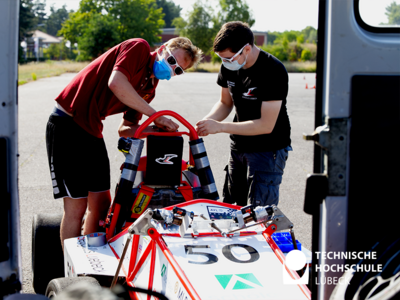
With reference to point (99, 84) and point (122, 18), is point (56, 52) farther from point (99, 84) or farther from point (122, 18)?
point (99, 84)

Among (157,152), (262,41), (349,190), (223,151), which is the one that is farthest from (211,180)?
(262,41)

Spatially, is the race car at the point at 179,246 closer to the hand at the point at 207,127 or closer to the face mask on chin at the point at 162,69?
the hand at the point at 207,127

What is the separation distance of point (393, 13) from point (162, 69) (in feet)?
6.28

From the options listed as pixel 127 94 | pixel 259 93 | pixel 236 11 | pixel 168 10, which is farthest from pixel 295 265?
pixel 168 10

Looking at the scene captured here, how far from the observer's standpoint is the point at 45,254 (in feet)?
10.7

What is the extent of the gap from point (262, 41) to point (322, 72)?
78.9 metres

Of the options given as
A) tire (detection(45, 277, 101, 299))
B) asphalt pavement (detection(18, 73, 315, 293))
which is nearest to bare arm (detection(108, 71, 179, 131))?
tire (detection(45, 277, 101, 299))

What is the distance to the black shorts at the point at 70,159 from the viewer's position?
3.12 metres

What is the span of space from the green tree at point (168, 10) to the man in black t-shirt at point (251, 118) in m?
125

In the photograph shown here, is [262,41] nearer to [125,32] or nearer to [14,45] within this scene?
[125,32]

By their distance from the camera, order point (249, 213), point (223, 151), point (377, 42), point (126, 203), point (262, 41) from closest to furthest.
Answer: point (377, 42) < point (249, 213) < point (126, 203) < point (223, 151) < point (262, 41)

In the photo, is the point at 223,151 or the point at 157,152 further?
the point at 223,151

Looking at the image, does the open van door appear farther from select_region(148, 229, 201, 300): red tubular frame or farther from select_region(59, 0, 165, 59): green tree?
select_region(59, 0, 165, 59): green tree

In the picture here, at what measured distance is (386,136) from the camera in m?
1.50
